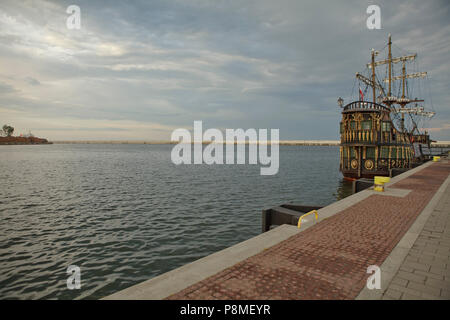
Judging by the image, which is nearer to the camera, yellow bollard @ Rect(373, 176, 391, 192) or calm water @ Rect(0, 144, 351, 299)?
calm water @ Rect(0, 144, 351, 299)

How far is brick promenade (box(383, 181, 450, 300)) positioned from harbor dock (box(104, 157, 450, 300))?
17mm

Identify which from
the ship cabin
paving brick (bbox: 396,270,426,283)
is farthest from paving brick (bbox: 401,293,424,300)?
the ship cabin

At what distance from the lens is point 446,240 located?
740cm

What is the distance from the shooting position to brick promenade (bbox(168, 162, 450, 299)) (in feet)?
15.4

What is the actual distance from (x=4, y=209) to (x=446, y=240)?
78.2 ft

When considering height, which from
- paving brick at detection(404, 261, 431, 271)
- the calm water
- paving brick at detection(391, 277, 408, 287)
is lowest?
the calm water

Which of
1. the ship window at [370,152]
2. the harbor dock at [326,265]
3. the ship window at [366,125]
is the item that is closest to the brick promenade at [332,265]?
the harbor dock at [326,265]

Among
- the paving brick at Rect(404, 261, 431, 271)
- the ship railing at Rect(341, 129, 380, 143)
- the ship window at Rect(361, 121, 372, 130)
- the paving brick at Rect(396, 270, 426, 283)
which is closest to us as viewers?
the paving brick at Rect(396, 270, 426, 283)

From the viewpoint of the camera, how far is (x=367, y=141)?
94.4 ft

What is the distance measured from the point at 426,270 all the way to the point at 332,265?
2032mm

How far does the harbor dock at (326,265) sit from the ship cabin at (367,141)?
21156mm

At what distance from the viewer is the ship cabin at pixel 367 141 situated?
28.5 m

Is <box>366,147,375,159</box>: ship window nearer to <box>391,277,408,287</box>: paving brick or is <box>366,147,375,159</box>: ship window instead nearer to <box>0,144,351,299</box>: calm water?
<box>0,144,351,299</box>: calm water

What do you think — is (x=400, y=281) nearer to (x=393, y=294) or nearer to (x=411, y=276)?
(x=411, y=276)
